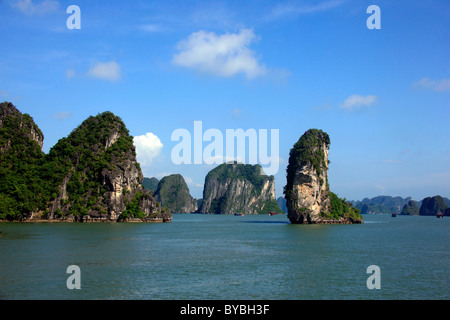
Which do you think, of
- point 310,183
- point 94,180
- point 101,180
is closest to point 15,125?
point 94,180

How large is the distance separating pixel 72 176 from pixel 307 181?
62199 mm

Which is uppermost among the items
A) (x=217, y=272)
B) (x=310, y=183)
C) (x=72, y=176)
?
(x=72, y=176)

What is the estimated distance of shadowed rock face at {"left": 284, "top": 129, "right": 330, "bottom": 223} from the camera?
317 ft

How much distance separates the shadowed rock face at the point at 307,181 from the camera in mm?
96688

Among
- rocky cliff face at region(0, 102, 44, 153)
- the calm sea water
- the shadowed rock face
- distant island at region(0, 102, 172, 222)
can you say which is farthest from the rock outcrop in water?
rocky cliff face at region(0, 102, 44, 153)

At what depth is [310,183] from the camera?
96.9 meters

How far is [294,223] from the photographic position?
101 meters

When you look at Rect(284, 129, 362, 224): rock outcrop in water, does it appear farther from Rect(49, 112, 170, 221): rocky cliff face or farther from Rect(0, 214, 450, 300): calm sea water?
Rect(0, 214, 450, 300): calm sea water

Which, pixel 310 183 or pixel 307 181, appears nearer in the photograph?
pixel 307 181

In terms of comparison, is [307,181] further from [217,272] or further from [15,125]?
[15,125]

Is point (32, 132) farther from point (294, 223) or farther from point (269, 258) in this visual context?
point (269, 258)

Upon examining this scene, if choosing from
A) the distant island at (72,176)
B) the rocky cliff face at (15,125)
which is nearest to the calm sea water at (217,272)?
the distant island at (72,176)
